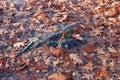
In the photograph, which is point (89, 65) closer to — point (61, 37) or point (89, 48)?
point (89, 48)

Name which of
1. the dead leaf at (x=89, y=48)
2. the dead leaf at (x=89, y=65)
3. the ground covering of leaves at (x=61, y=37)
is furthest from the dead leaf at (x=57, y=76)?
the dead leaf at (x=89, y=48)

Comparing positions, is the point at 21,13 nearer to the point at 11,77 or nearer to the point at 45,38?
the point at 45,38

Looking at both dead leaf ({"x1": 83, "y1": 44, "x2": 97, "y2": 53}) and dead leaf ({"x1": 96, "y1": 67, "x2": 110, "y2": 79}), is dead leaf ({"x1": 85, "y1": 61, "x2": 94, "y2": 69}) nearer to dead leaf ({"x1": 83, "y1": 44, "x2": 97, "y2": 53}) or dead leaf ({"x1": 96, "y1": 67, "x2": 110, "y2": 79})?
dead leaf ({"x1": 96, "y1": 67, "x2": 110, "y2": 79})

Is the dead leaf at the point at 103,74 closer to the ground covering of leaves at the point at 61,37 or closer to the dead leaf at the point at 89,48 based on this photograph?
the ground covering of leaves at the point at 61,37

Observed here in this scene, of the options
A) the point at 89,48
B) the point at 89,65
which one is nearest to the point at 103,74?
the point at 89,65

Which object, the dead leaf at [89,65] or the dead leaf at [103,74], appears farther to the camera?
the dead leaf at [89,65]

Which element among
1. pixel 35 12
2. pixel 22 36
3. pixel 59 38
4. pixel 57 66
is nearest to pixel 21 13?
pixel 35 12

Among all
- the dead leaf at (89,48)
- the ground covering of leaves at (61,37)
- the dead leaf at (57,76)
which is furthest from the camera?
the dead leaf at (89,48)

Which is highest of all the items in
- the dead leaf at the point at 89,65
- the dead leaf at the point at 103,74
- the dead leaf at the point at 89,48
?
the dead leaf at the point at 89,48

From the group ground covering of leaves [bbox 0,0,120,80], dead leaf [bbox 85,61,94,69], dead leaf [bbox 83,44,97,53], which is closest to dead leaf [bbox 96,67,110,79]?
ground covering of leaves [bbox 0,0,120,80]
